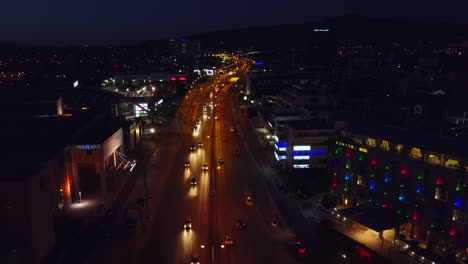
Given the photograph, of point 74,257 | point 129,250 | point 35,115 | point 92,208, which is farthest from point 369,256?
point 35,115

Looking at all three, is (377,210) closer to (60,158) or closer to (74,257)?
(74,257)

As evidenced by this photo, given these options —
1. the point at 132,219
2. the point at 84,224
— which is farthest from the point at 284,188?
the point at 84,224

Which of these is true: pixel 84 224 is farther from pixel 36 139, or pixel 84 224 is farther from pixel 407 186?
pixel 407 186

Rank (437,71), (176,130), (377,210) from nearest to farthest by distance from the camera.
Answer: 1. (377,210)
2. (176,130)
3. (437,71)

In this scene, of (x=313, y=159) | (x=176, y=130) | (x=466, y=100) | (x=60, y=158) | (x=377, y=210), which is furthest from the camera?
(x=176, y=130)

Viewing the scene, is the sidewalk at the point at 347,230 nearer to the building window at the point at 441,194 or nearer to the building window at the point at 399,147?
the building window at the point at 441,194

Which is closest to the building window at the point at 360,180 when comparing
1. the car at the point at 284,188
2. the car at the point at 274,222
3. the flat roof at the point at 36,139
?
the car at the point at 284,188

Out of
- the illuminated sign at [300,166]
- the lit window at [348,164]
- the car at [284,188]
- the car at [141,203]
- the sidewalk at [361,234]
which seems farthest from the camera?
the illuminated sign at [300,166]

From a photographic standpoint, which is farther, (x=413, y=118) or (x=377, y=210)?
(x=413, y=118)

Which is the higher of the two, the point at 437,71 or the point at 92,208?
the point at 437,71
